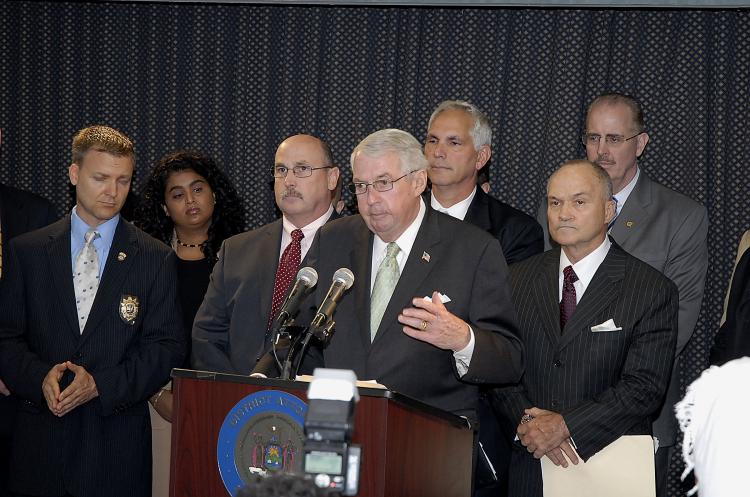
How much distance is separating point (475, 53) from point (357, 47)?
0.68 metres

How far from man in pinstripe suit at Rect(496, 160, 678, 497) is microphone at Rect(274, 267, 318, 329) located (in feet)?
4.24

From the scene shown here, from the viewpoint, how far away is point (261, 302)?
4398 millimetres

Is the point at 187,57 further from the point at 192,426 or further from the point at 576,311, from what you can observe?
the point at 192,426

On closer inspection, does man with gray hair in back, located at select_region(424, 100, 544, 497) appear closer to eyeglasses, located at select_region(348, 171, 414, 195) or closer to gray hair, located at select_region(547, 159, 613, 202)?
gray hair, located at select_region(547, 159, 613, 202)

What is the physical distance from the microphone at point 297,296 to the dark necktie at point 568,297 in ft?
4.54

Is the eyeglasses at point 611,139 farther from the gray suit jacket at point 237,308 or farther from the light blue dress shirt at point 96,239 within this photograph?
the light blue dress shirt at point 96,239

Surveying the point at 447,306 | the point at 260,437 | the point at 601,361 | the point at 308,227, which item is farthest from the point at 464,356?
the point at 308,227

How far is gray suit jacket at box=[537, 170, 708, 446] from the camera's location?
4637 mm

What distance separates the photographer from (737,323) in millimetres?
3957

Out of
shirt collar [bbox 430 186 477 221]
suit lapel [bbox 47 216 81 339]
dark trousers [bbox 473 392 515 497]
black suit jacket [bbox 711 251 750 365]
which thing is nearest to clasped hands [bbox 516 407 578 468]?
dark trousers [bbox 473 392 515 497]

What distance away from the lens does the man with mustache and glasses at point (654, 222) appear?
4.64m

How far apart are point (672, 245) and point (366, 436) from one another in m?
2.31

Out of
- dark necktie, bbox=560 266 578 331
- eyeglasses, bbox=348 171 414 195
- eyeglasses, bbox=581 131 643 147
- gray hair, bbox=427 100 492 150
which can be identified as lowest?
dark necktie, bbox=560 266 578 331

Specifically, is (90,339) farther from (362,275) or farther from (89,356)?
(362,275)
